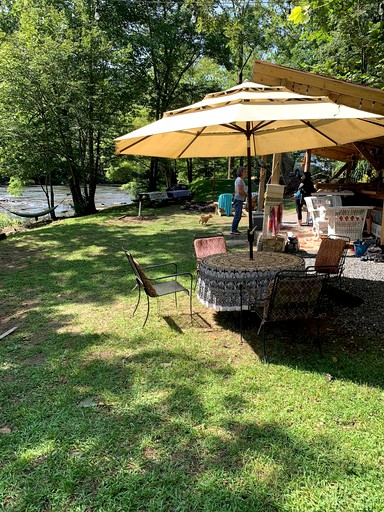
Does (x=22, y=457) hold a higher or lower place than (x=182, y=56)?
lower

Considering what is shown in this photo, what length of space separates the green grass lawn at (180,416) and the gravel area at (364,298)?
0.31m

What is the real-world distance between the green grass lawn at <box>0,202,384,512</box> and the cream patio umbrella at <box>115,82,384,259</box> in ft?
4.91

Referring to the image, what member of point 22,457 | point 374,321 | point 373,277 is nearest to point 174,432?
point 22,457

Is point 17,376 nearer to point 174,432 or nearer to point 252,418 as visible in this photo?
point 174,432

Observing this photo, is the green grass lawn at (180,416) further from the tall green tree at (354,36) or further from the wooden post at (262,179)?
the wooden post at (262,179)

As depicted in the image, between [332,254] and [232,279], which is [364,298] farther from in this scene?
[232,279]

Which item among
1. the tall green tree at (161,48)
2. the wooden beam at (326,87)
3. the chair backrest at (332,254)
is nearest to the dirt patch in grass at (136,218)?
the tall green tree at (161,48)

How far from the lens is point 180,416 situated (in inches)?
97.6

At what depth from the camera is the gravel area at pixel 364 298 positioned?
3.86 meters

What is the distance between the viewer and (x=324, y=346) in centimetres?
346

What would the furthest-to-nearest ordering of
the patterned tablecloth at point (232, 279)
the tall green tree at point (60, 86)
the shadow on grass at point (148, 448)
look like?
the tall green tree at point (60, 86)
the patterned tablecloth at point (232, 279)
the shadow on grass at point (148, 448)

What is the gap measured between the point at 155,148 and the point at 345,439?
3.56m

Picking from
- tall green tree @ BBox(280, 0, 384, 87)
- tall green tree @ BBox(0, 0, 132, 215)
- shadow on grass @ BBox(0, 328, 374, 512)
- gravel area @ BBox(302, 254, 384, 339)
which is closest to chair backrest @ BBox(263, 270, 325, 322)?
shadow on grass @ BBox(0, 328, 374, 512)

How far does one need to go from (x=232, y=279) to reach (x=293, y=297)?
0.70 meters
